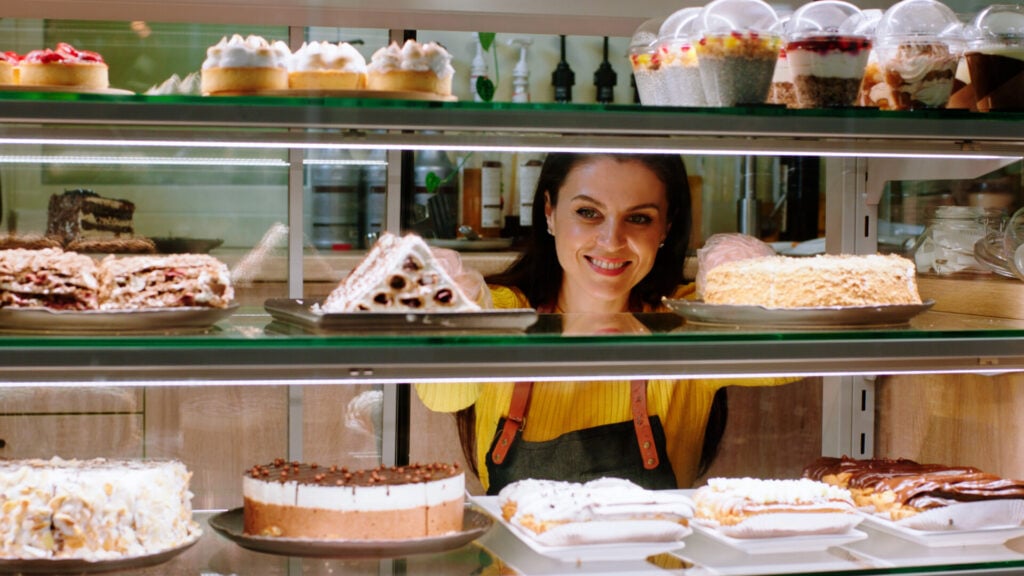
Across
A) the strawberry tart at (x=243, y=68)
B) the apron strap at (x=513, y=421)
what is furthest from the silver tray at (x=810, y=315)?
the apron strap at (x=513, y=421)

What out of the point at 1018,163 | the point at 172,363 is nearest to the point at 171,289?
the point at 172,363

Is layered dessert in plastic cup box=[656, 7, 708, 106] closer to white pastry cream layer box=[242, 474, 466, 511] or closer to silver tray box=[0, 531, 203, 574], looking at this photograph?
white pastry cream layer box=[242, 474, 466, 511]

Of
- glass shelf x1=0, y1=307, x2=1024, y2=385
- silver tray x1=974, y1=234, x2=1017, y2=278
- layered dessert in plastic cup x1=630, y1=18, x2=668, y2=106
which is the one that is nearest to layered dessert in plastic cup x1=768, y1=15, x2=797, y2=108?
layered dessert in plastic cup x1=630, y1=18, x2=668, y2=106

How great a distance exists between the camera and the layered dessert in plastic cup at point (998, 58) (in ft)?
6.30

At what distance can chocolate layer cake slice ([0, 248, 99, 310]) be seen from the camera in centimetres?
170

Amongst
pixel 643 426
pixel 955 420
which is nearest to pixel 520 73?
pixel 643 426

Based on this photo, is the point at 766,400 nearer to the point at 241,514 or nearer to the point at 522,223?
the point at 522,223

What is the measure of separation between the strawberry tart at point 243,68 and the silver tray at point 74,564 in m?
0.78

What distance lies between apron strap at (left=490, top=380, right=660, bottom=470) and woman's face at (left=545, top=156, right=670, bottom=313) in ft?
0.90

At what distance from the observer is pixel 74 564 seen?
1747mm

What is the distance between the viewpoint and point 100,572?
177 centimetres

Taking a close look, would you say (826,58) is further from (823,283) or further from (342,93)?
(342,93)

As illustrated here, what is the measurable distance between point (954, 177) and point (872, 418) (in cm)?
67

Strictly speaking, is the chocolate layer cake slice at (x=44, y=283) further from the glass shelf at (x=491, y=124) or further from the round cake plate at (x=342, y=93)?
the round cake plate at (x=342, y=93)
